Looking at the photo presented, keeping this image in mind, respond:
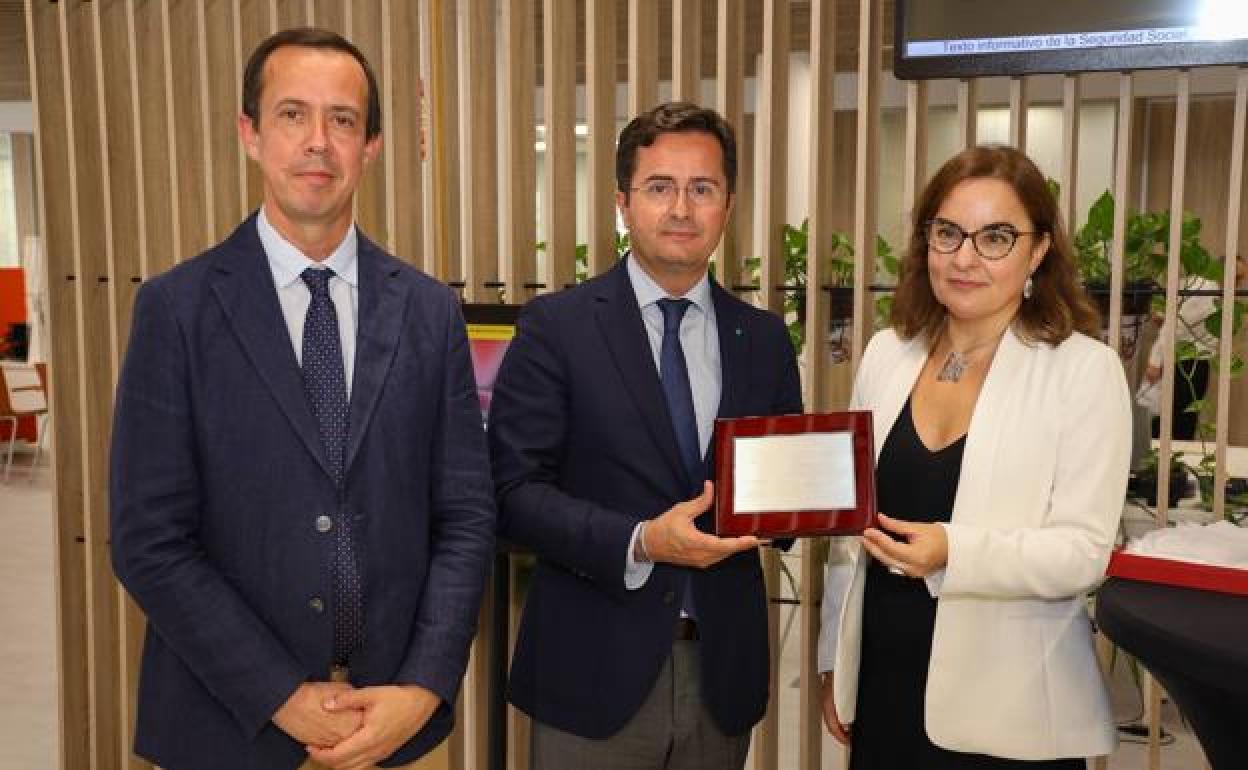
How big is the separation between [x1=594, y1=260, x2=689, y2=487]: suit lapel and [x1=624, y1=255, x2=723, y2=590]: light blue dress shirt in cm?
3

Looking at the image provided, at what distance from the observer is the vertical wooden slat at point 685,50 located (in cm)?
322

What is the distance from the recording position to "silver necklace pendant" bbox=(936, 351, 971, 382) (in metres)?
2.27

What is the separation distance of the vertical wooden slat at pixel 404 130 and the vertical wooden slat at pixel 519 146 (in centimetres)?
33

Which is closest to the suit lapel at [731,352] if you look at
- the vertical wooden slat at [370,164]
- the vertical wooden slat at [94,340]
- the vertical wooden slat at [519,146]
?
the vertical wooden slat at [519,146]

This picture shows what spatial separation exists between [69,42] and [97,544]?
5.59 ft

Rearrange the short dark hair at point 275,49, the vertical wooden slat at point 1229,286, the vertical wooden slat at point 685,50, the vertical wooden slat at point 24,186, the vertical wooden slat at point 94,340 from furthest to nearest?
the vertical wooden slat at point 24,186 → the vertical wooden slat at point 94,340 → the vertical wooden slat at point 685,50 → the vertical wooden slat at point 1229,286 → the short dark hair at point 275,49

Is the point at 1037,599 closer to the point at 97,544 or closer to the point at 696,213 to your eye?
the point at 696,213

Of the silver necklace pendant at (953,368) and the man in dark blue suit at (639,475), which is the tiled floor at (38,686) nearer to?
the man in dark blue suit at (639,475)

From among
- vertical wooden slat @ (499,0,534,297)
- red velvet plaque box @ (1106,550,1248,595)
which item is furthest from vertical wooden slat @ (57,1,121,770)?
red velvet plaque box @ (1106,550,1248,595)

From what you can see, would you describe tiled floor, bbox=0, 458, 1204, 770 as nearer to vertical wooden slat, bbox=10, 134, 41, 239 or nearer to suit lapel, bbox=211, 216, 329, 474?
suit lapel, bbox=211, 216, 329, 474

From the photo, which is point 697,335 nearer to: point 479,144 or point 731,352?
point 731,352

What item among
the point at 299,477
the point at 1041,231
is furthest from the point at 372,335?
the point at 1041,231

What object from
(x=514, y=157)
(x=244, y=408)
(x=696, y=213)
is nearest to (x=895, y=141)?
(x=514, y=157)

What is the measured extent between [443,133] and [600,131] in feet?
1.79
